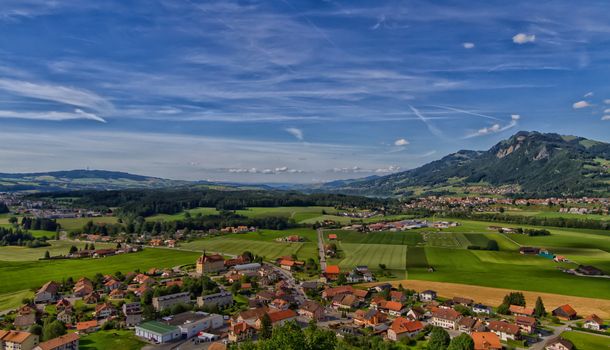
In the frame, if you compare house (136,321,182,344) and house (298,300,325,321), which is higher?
house (298,300,325,321)

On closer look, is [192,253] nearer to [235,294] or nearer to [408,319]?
[235,294]

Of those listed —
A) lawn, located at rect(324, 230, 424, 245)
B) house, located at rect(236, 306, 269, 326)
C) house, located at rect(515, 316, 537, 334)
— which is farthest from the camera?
lawn, located at rect(324, 230, 424, 245)

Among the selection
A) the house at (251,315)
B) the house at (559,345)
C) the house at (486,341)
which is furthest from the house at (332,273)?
the house at (559,345)

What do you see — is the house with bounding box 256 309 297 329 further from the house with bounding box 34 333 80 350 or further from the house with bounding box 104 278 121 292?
the house with bounding box 104 278 121 292

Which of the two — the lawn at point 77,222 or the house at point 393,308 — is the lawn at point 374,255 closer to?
the house at point 393,308

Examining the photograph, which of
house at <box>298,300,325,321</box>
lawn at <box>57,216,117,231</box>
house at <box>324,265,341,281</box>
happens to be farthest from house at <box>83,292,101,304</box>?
lawn at <box>57,216,117,231</box>

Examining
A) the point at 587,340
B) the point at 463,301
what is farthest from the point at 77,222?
the point at 587,340

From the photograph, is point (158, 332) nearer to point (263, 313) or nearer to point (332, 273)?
point (263, 313)
